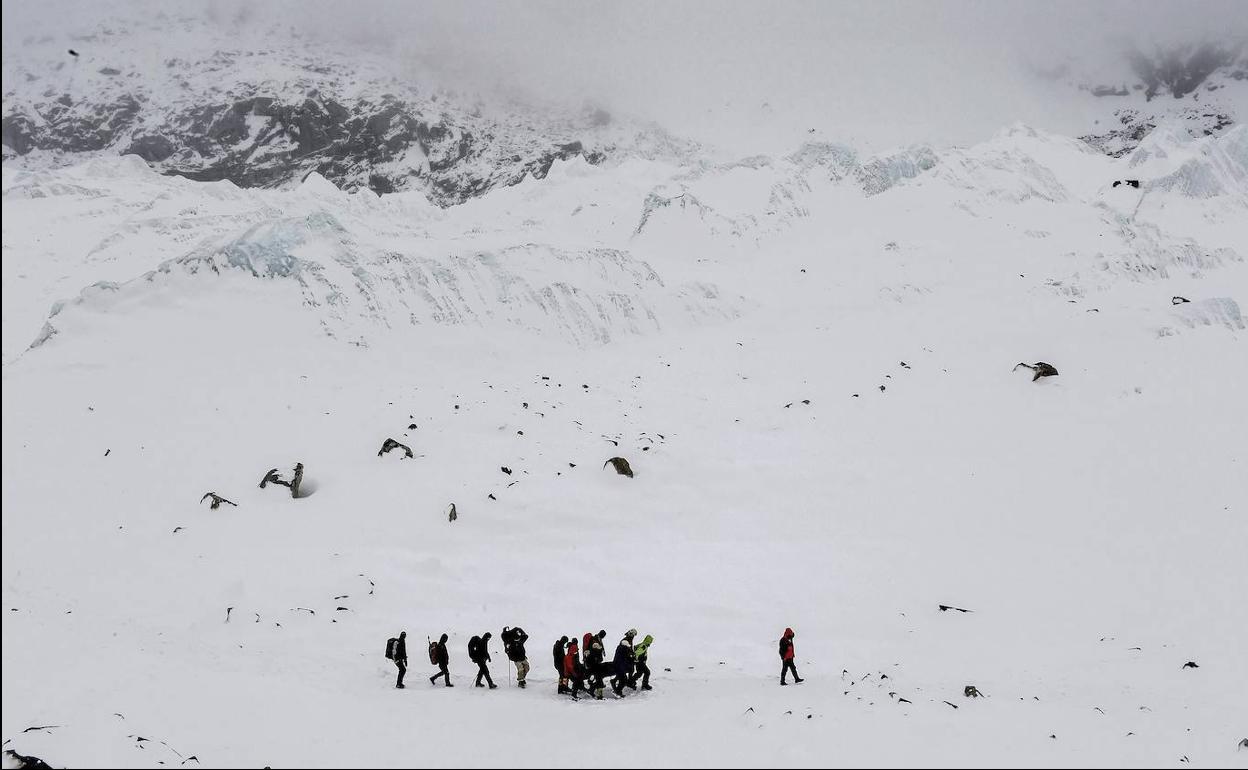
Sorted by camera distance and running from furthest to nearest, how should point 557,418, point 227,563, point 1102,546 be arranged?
1. point 557,418
2. point 1102,546
3. point 227,563

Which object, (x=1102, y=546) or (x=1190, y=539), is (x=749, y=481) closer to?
(x=1102, y=546)

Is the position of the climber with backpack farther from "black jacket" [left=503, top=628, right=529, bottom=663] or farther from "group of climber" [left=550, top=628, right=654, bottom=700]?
"group of climber" [left=550, top=628, right=654, bottom=700]

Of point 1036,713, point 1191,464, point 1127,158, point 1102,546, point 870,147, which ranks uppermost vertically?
point 870,147

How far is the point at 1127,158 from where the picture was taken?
83.6 meters

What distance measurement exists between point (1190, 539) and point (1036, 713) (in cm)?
1487

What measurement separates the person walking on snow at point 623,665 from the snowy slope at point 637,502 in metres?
0.46

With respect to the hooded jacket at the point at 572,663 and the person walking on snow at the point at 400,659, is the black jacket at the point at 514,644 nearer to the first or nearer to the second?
the hooded jacket at the point at 572,663

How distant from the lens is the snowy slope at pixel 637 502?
1344 centimetres

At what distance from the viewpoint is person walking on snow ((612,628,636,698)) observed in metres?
14.4

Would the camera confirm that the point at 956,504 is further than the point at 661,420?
No

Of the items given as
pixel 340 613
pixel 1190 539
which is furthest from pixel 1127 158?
pixel 340 613

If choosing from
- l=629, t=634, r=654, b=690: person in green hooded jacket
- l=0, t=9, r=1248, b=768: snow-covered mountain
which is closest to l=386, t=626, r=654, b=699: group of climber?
l=629, t=634, r=654, b=690: person in green hooded jacket

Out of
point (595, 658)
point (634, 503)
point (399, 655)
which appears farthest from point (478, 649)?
point (634, 503)

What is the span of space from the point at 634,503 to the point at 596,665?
11086mm
